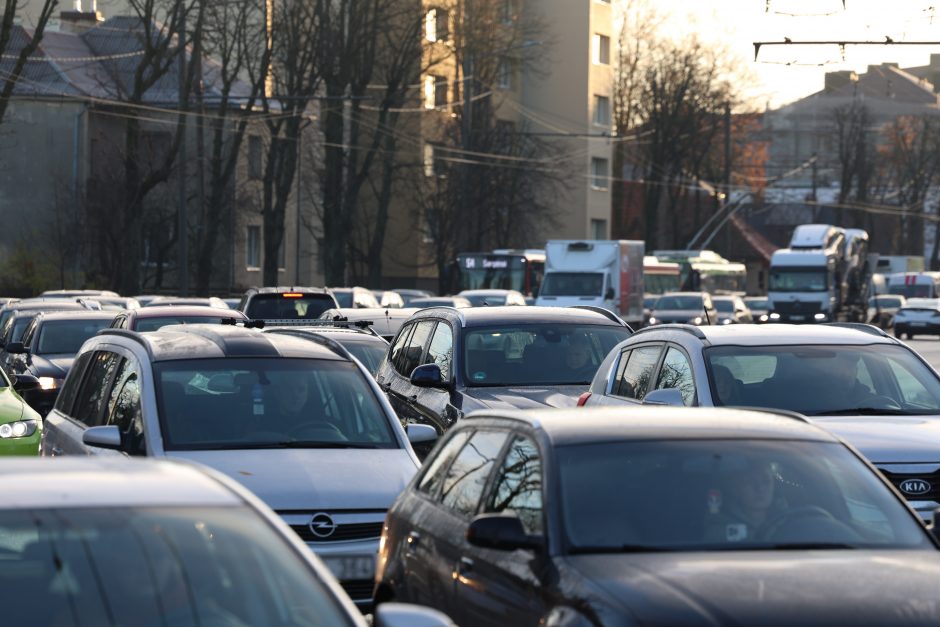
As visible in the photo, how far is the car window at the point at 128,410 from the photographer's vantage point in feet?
30.7

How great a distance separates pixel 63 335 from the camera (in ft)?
75.0

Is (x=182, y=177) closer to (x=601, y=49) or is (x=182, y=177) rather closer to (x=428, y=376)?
(x=428, y=376)

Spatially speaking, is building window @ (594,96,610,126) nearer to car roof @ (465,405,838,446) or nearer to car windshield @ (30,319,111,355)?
car windshield @ (30,319,111,355)

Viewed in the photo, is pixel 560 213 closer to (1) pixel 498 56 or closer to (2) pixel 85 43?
(1) pixel 498 56

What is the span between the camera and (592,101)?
289 feet

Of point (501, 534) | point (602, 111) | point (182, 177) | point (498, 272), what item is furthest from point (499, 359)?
point (602, 111)

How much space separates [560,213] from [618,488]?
7937cm

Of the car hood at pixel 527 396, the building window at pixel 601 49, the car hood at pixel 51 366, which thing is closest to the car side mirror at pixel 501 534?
the car hood at pixel 527 396

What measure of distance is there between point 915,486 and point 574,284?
126ft

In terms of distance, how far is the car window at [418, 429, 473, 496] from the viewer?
7.13 metres

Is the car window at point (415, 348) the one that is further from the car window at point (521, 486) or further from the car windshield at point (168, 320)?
the car window at point (521, 486)

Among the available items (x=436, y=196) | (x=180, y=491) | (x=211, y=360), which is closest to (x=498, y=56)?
(x=436, y=196)

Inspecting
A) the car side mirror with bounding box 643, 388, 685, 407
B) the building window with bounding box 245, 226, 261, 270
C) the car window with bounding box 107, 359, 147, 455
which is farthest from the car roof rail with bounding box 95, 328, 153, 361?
the building window with bounding box 245, 226, 261, 270

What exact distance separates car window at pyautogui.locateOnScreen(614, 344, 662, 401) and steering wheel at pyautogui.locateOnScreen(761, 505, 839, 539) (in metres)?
5.46
